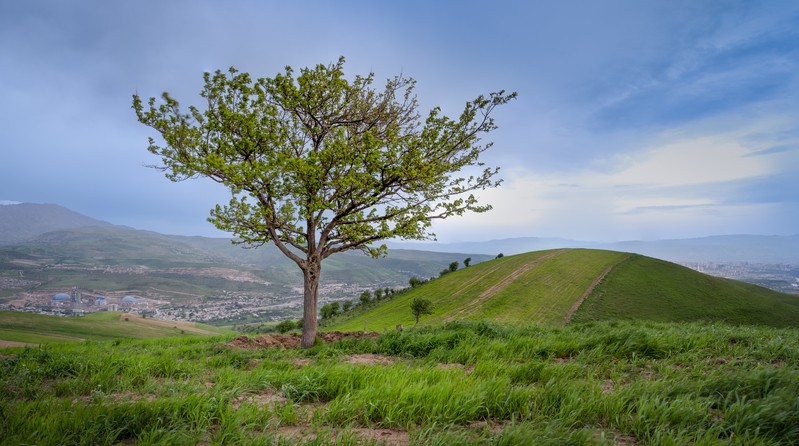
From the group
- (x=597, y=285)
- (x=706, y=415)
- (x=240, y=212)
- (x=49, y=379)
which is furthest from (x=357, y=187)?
(x=597, y=285)

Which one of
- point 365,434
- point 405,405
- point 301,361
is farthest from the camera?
point 301,361

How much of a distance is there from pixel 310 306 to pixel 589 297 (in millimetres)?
59642

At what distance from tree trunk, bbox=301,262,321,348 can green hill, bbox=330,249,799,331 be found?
3295cm

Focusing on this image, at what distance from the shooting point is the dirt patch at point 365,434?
3.65m

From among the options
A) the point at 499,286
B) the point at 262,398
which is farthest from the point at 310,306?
the point at 499,286

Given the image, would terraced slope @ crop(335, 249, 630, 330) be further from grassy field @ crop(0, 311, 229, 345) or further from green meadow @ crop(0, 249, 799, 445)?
green meadow @ crop(0, 249, 799, 445)

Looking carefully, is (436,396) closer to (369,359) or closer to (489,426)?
(489,426)

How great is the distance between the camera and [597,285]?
6531cm

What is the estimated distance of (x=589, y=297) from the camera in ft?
195

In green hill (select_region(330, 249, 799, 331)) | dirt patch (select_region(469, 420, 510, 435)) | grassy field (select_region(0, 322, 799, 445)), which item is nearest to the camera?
grassy field (select_region(0, 322, 799, 445))

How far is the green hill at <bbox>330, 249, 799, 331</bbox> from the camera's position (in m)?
54.0

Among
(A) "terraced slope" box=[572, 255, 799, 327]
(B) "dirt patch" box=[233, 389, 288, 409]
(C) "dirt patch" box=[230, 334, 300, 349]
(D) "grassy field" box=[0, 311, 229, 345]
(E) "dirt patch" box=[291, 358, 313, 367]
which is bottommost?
(D) "grassy field" box=[0, 311, 229, 345]

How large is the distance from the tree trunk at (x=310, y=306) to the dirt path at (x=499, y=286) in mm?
39692

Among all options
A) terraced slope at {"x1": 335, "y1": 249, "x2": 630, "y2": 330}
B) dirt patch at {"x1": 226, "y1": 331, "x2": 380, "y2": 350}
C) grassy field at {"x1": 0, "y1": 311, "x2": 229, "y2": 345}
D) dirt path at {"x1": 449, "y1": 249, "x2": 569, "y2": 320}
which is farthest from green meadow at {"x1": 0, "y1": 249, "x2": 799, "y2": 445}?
grassy field at {"x1": 0, "y1": 311, "x2": 229, "y2": 345}
